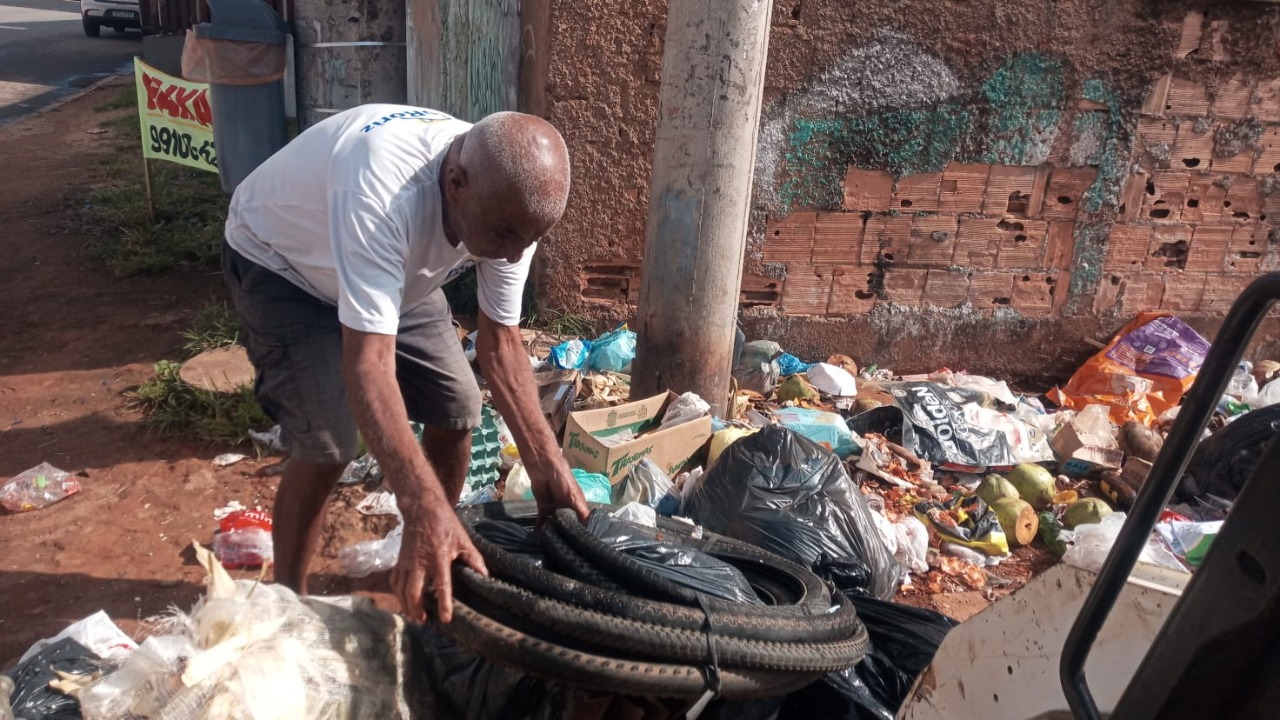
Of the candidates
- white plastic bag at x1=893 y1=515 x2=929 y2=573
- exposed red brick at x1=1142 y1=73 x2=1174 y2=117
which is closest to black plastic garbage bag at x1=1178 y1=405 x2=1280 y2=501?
white plastic bag at x1=893 y1=515 x2=929 y2=573

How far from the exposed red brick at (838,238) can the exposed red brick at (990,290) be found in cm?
75

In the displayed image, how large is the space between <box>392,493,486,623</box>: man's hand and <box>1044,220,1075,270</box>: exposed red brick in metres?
4.53

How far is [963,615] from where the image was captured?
11.3 ft

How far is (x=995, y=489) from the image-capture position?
13.4 feet

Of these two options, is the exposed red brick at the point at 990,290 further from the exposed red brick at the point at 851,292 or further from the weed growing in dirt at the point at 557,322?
the weed growing in dirt at the point at 557,322

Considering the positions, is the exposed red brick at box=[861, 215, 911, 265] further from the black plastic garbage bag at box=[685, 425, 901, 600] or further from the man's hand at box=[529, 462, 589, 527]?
the man's hand at box=[529, 462, 589, 527]

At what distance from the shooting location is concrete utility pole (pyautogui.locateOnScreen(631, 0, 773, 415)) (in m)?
3.77

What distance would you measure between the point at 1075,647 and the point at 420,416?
211cm

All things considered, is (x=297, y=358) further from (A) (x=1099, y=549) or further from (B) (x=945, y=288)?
(B) (x=945, y=288)

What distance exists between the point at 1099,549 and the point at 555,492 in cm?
217

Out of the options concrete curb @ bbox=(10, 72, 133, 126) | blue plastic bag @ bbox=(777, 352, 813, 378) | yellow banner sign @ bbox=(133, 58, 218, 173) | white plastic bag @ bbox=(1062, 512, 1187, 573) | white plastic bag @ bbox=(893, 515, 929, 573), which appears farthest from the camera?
concrete curb @ bbox=(10, 72, 133, 126)

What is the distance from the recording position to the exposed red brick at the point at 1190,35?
201 inches

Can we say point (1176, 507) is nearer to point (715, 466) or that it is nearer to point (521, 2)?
point (715, 466)

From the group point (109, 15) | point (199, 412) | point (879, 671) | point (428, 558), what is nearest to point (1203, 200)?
point (879, 671)
